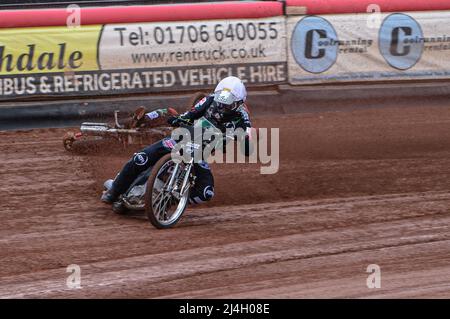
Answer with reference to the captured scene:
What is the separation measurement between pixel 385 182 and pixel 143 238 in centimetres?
371

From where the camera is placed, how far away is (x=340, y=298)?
679 cm

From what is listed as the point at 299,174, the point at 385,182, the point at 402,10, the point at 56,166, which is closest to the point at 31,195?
the point at 56,166

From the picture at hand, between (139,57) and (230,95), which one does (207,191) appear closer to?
(230,95)

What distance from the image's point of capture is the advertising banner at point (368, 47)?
1445cm

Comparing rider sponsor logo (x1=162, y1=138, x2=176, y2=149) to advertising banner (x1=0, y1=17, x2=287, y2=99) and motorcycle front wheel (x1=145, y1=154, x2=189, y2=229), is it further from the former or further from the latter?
advertising banner (x1=0, y1=17, x2=287, y2=99)

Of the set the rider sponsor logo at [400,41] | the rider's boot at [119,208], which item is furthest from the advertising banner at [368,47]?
the rider's boot at [119,208]

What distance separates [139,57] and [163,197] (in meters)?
5.34

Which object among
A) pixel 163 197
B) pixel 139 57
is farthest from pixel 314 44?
pixel 163 197

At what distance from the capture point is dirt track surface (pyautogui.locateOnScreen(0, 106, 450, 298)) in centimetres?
714

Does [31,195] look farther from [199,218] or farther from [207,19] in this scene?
[207,19]

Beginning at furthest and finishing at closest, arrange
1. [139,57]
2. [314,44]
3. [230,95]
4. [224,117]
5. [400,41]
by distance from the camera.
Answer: [400,41] < [314,44] < [139,57] < [224,117] < [230,95]

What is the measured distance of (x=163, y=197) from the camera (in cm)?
867

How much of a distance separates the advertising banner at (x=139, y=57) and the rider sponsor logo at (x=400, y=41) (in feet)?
5.86
